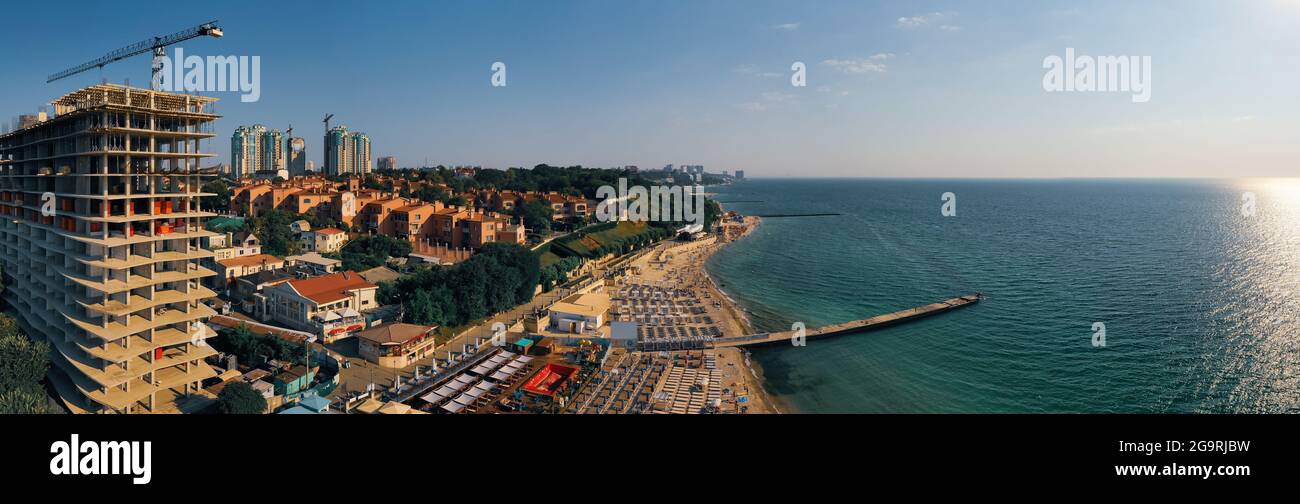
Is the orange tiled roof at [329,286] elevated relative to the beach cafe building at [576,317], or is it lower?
elevated

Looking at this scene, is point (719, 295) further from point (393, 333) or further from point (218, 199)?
point (218, 199)

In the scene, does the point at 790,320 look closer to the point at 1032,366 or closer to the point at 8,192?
the point at 1032,366

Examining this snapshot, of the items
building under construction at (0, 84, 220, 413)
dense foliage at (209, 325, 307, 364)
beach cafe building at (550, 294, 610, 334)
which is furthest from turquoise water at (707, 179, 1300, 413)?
building under construction at (0, 84, 220, 413)

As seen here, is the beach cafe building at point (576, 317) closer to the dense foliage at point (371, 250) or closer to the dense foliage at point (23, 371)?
the dense foliage at point (371, 250)

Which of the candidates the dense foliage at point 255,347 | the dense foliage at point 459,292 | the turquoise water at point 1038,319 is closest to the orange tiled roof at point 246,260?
the dense foliage at point 459,292

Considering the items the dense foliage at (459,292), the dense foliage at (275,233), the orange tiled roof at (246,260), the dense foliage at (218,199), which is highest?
the dense foliage at (218,199)
